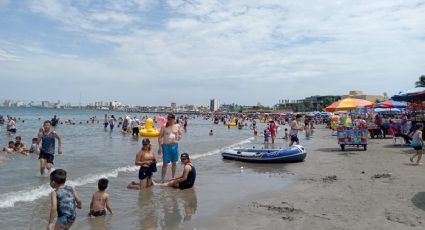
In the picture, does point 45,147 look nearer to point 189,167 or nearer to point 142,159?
point 142,159

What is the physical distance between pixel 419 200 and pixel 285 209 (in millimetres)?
2387

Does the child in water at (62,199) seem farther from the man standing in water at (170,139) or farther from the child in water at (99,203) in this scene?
the man standing in water at (170,139)

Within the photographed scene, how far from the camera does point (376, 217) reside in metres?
5.93

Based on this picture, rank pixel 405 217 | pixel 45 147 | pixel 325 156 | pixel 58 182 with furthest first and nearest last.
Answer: pixel 325 156 < pixel 45 147 < pixel 405 217 < pixel 58 182

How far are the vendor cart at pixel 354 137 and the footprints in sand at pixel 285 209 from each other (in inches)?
359

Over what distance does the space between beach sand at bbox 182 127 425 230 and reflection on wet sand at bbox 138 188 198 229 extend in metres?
0.36

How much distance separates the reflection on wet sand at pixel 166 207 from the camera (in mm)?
5984

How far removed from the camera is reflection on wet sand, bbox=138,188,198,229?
5.98 metres

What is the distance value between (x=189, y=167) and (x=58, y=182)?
4.61 m

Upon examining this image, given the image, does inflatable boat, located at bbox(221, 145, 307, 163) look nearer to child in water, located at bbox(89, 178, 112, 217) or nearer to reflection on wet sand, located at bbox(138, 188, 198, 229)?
reflection on wet sand, located at bbox(138, 188, 198, 229)

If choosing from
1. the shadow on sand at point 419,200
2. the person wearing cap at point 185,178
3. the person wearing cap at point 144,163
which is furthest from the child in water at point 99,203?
the shadow on sand at point 419,200

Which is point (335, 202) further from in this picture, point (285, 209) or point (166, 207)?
point (166, 207)

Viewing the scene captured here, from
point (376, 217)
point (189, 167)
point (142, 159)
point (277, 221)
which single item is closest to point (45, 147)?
point (142, 159)

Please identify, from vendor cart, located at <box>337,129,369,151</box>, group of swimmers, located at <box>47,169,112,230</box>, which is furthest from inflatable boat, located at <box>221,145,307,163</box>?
group of swimmers, located at <box>47,169,112,230</box>
